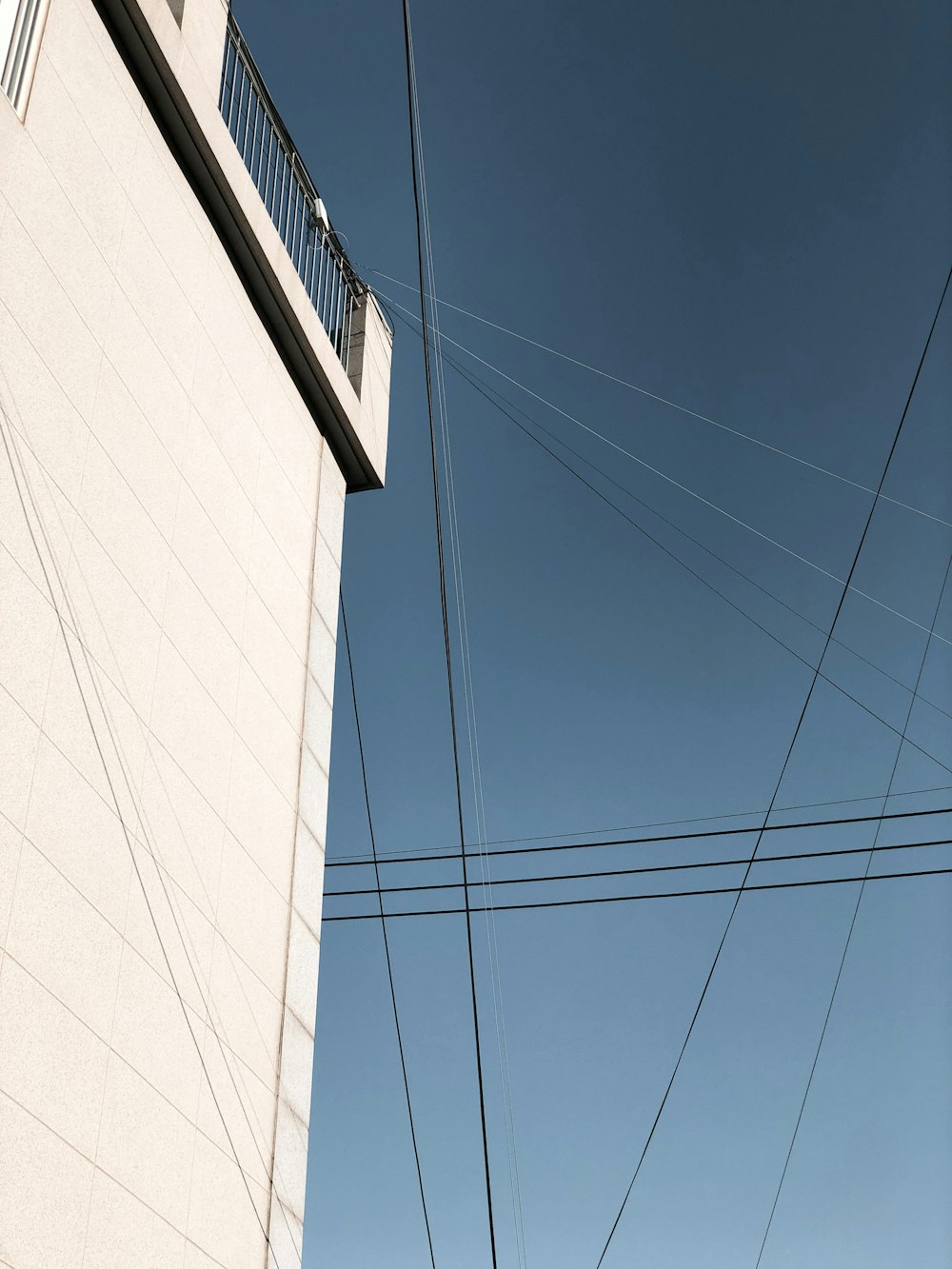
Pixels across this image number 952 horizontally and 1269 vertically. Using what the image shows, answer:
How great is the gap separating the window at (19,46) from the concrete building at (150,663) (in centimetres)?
2

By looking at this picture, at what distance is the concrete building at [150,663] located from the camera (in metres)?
6.37

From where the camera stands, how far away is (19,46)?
7352mm

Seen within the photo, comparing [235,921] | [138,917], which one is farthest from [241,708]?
[138,917]

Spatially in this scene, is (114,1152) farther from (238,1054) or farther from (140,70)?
(140,70)

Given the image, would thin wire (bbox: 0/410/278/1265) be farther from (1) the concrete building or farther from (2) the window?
(2) the window

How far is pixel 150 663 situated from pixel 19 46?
11.3 ft

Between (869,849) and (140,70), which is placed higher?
(140,70)

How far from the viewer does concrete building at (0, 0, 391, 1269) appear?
6.37m

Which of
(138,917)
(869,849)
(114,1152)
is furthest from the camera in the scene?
(869,849)

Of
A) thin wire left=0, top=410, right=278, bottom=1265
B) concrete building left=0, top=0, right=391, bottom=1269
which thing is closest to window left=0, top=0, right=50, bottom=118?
concrete building left=0, top=0, right=391, bottom=1269

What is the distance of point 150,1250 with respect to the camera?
6797mm

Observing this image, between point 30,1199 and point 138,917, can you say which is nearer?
point 30,1199

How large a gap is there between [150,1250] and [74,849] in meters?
2.07

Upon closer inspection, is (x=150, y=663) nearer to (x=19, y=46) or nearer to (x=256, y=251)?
(x=19, y=46)
